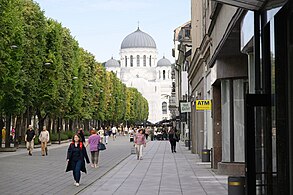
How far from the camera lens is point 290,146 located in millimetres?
9547

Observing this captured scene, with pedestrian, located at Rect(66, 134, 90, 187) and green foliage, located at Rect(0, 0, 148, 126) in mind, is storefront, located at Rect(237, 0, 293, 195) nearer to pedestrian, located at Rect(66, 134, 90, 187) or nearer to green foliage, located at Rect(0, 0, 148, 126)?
pedestrian, located at Rect(66, 134, 90, 187)

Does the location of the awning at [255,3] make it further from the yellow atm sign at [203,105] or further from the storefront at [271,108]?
the yellow atm sign at [203,105]

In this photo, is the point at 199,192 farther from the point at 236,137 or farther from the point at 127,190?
the point at 236,137

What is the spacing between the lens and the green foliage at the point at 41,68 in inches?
1558

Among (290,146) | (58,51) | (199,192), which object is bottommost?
(199,192)

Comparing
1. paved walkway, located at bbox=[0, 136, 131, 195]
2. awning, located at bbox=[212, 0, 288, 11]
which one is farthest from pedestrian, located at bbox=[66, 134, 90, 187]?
awning, located at bbox=[212, 0, 288, 11]

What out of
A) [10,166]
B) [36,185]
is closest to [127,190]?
[36,185]

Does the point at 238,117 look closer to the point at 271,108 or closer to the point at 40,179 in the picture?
the point at 40,179

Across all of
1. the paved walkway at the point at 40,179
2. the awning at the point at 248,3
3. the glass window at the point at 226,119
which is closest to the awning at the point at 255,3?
the awning at the point at 248,3

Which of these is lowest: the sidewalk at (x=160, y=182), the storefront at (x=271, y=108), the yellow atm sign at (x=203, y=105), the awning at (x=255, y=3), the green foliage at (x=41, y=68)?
the sidewalk at (x=160, y=182)

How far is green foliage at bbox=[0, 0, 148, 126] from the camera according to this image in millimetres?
39572

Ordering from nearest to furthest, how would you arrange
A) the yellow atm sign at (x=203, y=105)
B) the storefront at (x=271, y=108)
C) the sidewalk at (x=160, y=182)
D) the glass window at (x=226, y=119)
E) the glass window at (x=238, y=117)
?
1. the storefront at (x=271, y=108)
2. the sidewalk at (x=160, y=182)
3. the glass window at (x=238, y=117)
4. the glass window at (x=226, y=119)
5. the yellow atm sign at (x=203, y=105)

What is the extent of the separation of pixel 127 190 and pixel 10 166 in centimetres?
1241

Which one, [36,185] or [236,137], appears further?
[236,137]
